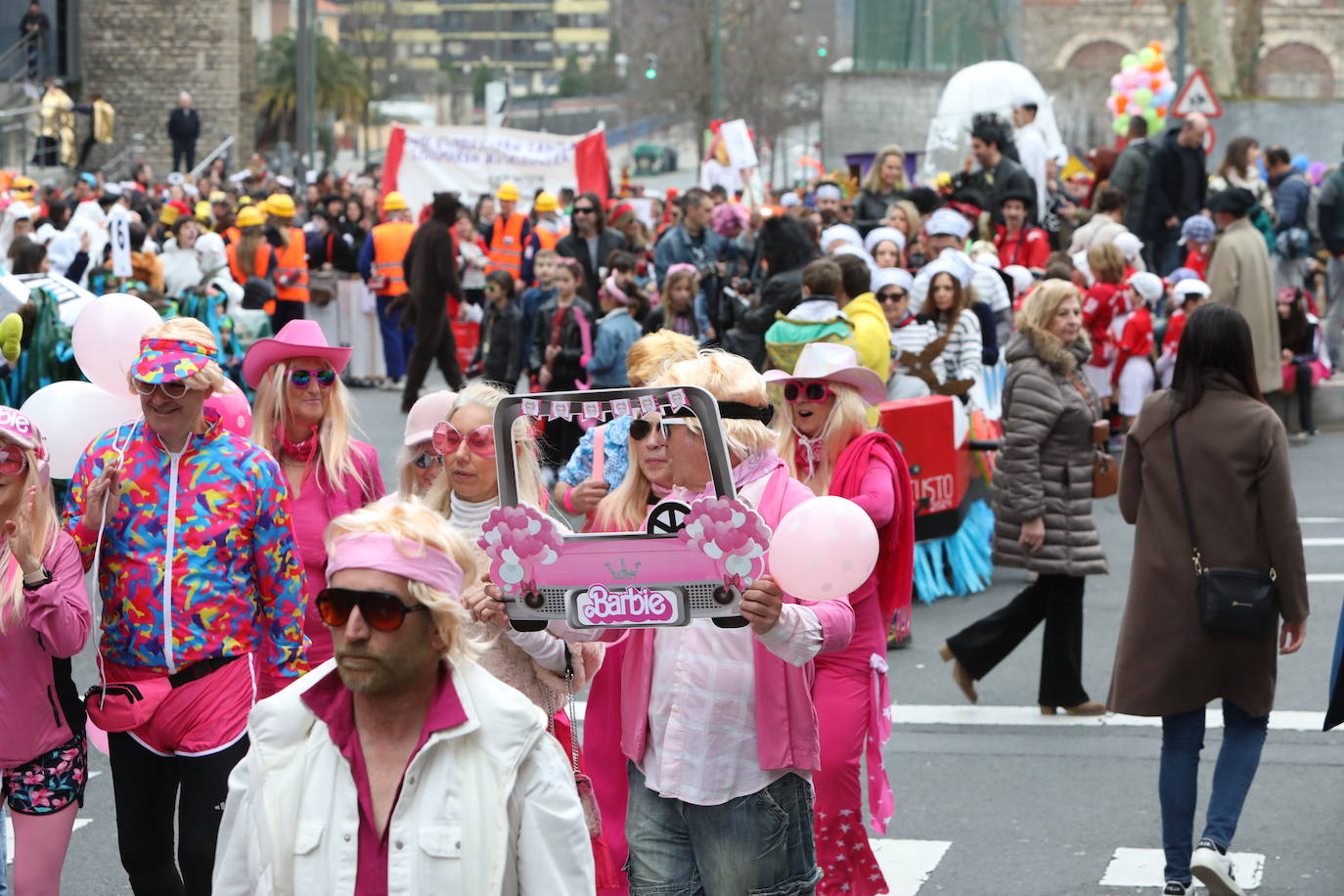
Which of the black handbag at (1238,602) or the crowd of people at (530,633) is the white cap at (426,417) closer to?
the crowd of people at (530,633)

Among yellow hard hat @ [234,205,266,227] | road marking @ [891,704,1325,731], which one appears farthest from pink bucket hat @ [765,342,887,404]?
yellow hard hat @ [234,205,266,227]

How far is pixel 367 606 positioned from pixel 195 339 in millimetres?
2176

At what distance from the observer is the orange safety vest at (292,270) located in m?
19.6

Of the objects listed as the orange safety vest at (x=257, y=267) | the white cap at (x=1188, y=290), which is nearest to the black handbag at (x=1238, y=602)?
the white cap at (x=1188, y=290)

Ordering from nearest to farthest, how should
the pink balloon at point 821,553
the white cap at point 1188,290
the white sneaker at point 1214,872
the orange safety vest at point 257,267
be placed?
the pink balloon at point 821,553
the white sneaker at point 1214,872
the white cap at point 1188,290
the orange safety vest at point 257,267

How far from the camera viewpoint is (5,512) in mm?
5059

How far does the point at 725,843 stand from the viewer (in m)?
4.58

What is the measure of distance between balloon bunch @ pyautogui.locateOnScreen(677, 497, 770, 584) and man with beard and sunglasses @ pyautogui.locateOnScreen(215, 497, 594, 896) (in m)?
0.59

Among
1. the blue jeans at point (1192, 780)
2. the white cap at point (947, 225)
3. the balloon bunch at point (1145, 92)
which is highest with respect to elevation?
the balloon bunch at point (1145, 92)

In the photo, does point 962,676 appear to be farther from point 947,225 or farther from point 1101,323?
point 1101,323

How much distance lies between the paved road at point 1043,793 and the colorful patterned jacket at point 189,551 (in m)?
1.84

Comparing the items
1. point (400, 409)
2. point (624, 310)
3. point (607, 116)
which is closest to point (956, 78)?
point (400, 409)

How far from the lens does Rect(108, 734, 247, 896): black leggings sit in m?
A: 5.07

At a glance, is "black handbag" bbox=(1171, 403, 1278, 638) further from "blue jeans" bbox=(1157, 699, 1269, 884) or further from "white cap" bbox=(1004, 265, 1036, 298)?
"white cap" bbox=(1004, 265, 1036, 298)
